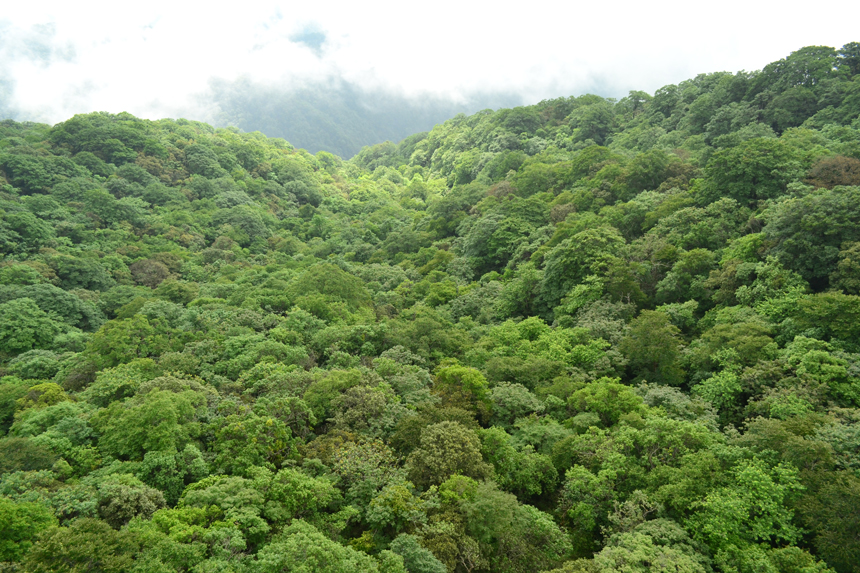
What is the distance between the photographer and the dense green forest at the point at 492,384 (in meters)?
13.5

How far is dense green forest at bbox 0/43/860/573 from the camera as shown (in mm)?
13469

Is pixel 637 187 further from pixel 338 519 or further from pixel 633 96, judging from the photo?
pixel 633 96

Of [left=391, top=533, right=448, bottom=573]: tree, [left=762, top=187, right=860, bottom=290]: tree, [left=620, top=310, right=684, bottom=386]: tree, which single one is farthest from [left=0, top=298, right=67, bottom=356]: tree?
[left=762, top=187, right=860, bottom=290]: tree

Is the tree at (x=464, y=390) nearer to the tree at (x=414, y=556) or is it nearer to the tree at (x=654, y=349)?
the tree at (x=414, y=556)

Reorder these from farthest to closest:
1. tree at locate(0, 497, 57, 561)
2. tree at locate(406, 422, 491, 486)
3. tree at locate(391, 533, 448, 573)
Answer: tree at locate(406, 422, 491, 486)
tree at locate(391, 533, 448, 573)
tree at locate(0, 497, 57, 561)

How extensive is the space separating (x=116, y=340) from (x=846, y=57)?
2971 inches

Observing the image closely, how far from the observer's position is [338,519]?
15086 mm

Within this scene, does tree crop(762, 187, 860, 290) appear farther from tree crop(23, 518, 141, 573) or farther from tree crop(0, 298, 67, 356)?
→ tree crop(0, 298, 67, 356)

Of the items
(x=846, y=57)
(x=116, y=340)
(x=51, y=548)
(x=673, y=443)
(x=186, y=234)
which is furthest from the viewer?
(x=186, y=234)

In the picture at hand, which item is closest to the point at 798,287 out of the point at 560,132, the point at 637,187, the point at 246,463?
the point at 637,187

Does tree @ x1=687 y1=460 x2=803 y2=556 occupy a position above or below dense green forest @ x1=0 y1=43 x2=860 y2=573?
below

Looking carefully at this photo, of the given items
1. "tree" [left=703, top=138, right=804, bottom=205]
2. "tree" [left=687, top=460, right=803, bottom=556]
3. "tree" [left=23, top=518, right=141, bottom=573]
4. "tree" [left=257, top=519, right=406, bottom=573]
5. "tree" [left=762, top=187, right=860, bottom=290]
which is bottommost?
"tree" [left=687, top=460, right=803, bottom=556]

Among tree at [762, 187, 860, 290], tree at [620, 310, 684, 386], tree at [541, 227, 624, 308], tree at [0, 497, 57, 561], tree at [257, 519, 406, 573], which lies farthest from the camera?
tree at [541, 227, 624, 308]

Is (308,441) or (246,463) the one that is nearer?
(246,463)
